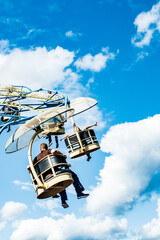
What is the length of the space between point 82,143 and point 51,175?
314 cm

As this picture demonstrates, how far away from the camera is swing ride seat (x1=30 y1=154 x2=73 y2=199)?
6.66 m

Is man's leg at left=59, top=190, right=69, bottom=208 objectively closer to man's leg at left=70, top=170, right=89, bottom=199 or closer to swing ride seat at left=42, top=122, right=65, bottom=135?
man's leg at left=70, top=170, right=89, bottom=199

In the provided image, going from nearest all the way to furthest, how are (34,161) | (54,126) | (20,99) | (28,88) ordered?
(34,161), (54,126), (20,99), (28,88)

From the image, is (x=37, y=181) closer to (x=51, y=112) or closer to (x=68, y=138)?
(x=51, y=112)

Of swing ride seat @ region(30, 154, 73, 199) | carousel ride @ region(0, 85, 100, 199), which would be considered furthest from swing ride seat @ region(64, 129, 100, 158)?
swing ride seat @ region(30, 154, 73, 199)

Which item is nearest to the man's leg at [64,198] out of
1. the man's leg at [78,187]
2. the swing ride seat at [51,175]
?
the man's leg at [78,187]

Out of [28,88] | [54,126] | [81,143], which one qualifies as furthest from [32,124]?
[28,88]

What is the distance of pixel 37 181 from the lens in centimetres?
662

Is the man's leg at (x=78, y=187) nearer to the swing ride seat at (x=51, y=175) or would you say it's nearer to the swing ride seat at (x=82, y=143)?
the swing ride seat at (x=82, y=143)

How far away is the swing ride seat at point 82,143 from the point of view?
9.54 metres

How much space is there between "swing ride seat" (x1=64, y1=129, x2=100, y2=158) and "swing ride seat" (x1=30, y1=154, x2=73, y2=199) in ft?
7.66

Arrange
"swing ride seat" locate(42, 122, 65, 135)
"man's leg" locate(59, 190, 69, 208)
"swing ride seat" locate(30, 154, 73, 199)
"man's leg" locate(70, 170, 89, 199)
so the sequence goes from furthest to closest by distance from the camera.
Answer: "man's leg" locate(70, 170, 89, 199)
"man's leg" locate(59, 190, 69, 208)
"swing ride seat" locate(42, 122, 65, 135)
"swing ride seat" locate(30, 154, 73, 199)

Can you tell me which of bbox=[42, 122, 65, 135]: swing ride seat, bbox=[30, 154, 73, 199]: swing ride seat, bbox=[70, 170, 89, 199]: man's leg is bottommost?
bbox=[30, 154, 73, 199]: swing ride seat

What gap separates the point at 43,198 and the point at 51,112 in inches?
91.0
